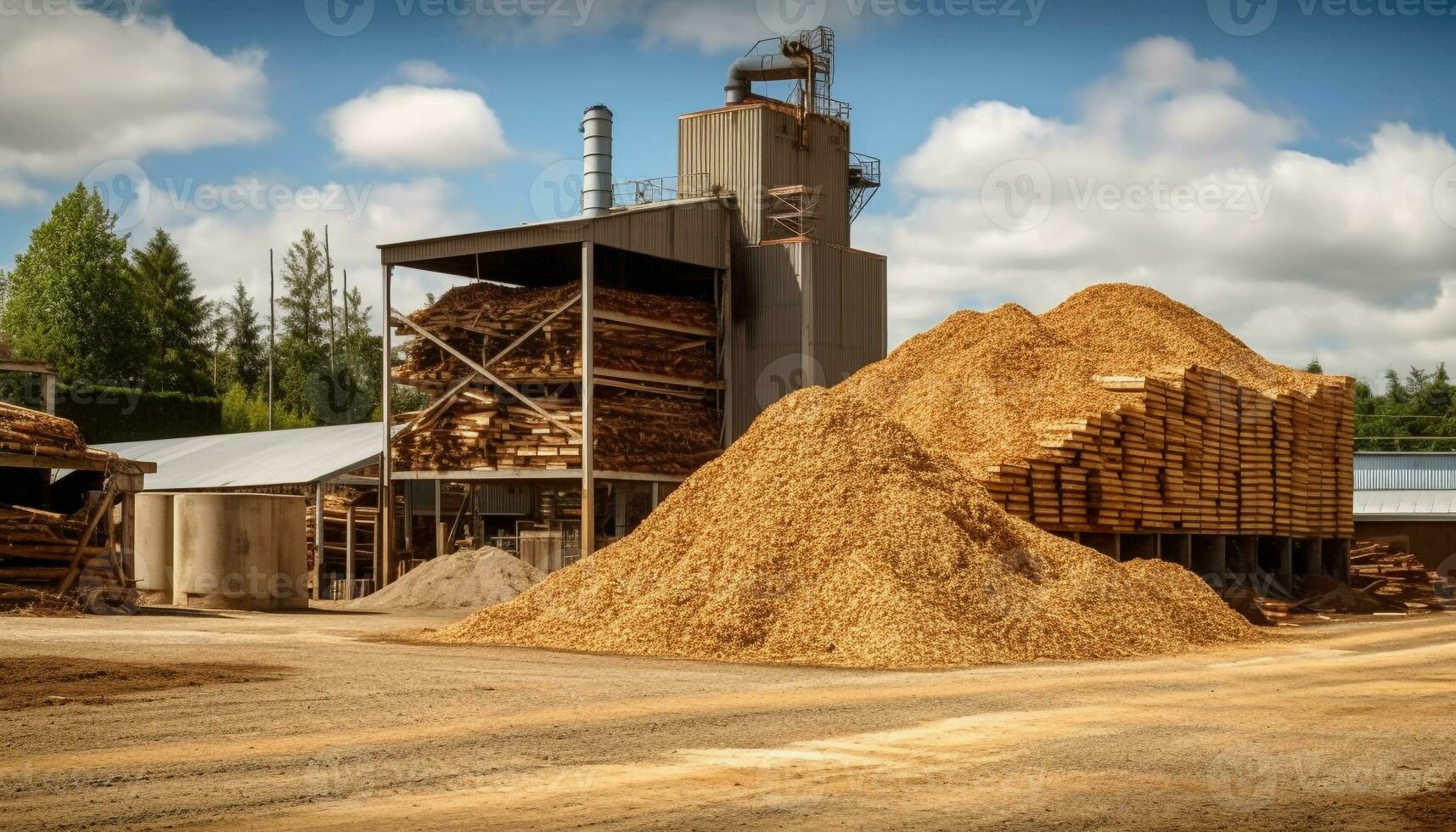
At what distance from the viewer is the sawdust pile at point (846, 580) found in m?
18.3

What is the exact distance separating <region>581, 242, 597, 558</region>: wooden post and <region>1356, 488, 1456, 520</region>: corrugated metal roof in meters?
25.6

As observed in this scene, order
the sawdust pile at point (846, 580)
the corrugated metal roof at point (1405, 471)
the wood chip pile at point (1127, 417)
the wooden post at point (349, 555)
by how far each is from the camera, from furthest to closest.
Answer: the corrugated metal roof at point (1405, 471)
the wooden post at point (349, 555)
the wood chip pile at point (1127, 417)
the sawdust pile at point (846, 580)

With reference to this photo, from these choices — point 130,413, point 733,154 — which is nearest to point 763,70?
point 733,154

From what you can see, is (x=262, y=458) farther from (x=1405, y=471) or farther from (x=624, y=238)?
(x=1405, y=471)

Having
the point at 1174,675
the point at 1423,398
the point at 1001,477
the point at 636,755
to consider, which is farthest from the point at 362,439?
the point at 1423,398

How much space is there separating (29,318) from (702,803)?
221ft

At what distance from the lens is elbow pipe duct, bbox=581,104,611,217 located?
38.3 meters

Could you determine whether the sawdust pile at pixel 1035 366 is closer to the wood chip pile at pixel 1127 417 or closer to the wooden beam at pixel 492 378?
the wood chip pile at pixel 1127 417

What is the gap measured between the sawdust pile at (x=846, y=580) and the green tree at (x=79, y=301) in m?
52.8

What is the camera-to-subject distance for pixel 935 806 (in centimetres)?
823

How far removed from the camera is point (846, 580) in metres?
19.0

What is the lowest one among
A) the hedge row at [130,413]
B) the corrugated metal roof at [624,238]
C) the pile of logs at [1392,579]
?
the pile of logs at [1392,579]

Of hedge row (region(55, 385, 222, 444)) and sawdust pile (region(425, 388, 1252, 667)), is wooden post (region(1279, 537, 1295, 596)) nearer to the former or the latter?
sawdust pile (region(425, 388, 1252, 667))

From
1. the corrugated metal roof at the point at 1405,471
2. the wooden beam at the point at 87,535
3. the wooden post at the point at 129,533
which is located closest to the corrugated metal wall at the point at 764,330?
the wooden post at the point at 129,533
